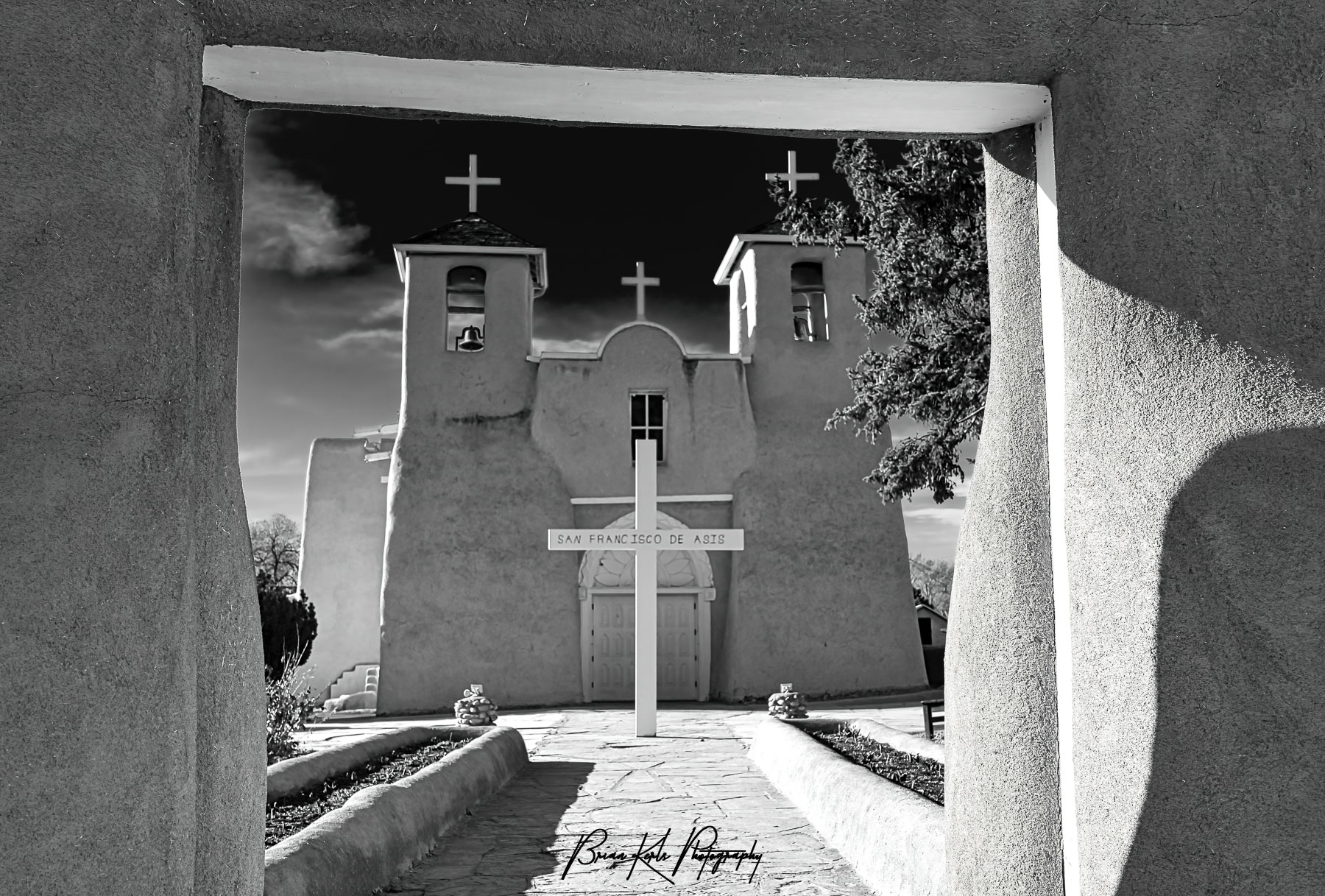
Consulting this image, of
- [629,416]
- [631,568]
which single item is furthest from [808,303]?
[631,568]

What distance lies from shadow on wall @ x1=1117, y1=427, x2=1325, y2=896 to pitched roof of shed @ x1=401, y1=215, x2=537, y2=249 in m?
15.9

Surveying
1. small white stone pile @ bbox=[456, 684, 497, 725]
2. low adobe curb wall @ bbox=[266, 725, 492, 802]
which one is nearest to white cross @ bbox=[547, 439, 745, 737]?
small white stone pile @ bbox=[456, 684, 497, 725]

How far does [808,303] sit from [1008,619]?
1578 centimetres

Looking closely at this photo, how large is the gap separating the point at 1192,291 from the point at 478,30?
6.61 feet

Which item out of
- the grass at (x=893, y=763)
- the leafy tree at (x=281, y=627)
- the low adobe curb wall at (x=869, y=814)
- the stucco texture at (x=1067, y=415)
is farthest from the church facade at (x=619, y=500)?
the stucco texture at (x=1067, y=415)

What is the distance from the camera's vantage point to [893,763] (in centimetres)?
753

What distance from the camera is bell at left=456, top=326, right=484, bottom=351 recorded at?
59.7 feet

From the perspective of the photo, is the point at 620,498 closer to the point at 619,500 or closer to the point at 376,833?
the point at 619,500

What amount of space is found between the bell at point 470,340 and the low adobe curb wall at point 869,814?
11.0 meters

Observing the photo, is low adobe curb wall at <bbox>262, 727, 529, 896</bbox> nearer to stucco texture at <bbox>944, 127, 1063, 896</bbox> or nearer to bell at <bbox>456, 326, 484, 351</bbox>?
stucco texture at <bbox>944, 127, 1063, 896</bbox>

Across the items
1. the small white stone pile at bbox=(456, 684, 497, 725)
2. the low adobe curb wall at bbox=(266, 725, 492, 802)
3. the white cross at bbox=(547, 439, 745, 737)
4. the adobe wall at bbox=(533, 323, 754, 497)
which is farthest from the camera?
the adobe wall at bbox=(533, 323, 754, 497)

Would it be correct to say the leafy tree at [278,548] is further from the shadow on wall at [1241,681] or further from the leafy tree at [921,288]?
the shadow on wall at [1241,681]

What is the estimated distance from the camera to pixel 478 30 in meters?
3.02

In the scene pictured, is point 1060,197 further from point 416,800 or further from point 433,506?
point 433,506
